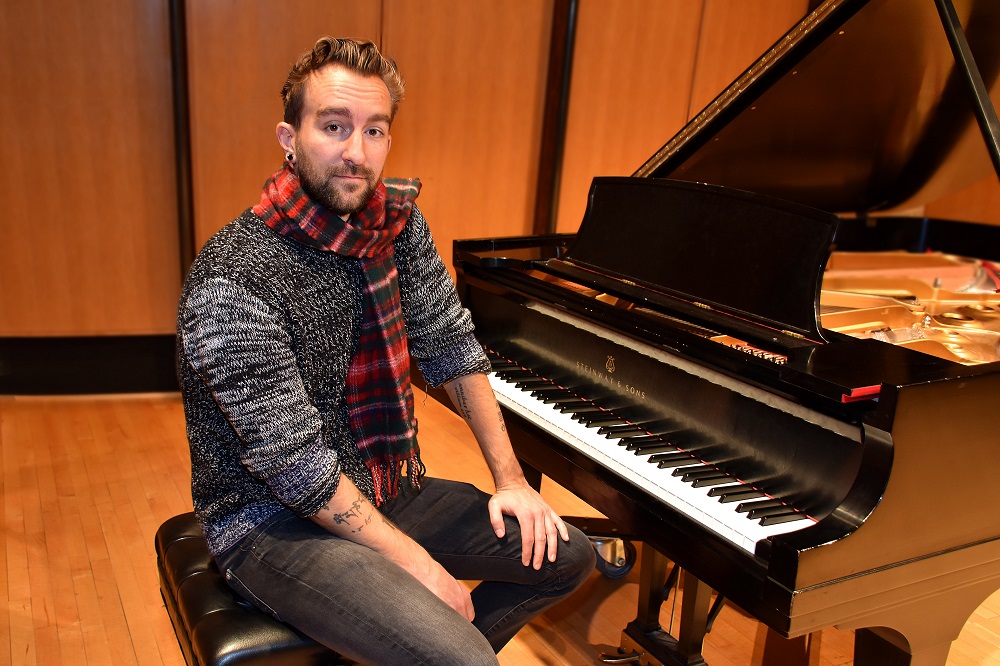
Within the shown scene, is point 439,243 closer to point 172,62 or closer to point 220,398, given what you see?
point 172,62

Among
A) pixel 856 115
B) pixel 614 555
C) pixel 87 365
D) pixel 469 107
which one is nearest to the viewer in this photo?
pixel 614 555

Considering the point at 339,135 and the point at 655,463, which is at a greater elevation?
the point at 339,135

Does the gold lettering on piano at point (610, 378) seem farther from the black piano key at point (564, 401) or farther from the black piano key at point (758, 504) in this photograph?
the black piano key at point (758, 504)

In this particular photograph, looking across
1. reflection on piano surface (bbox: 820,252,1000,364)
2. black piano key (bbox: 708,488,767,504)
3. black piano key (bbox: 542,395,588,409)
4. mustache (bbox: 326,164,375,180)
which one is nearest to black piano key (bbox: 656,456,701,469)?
black piano key (bbox: 708,488,767,504)

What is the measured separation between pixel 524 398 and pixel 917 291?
4.87 ft

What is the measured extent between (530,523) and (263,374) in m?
0.62

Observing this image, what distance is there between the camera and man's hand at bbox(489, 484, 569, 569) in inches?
65.1

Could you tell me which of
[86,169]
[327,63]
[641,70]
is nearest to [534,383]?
[327,63]

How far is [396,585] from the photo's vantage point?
1.40 meters

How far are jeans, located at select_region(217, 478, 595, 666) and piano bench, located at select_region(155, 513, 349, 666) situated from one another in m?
0.03

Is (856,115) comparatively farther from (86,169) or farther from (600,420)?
(86,169)

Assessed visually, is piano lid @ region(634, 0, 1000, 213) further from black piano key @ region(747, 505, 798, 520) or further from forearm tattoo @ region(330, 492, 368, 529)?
forearm tattoo @ region(330, 492, 368, 529)

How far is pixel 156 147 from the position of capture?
378 centimetres

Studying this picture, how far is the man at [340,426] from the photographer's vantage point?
4.51 ft
